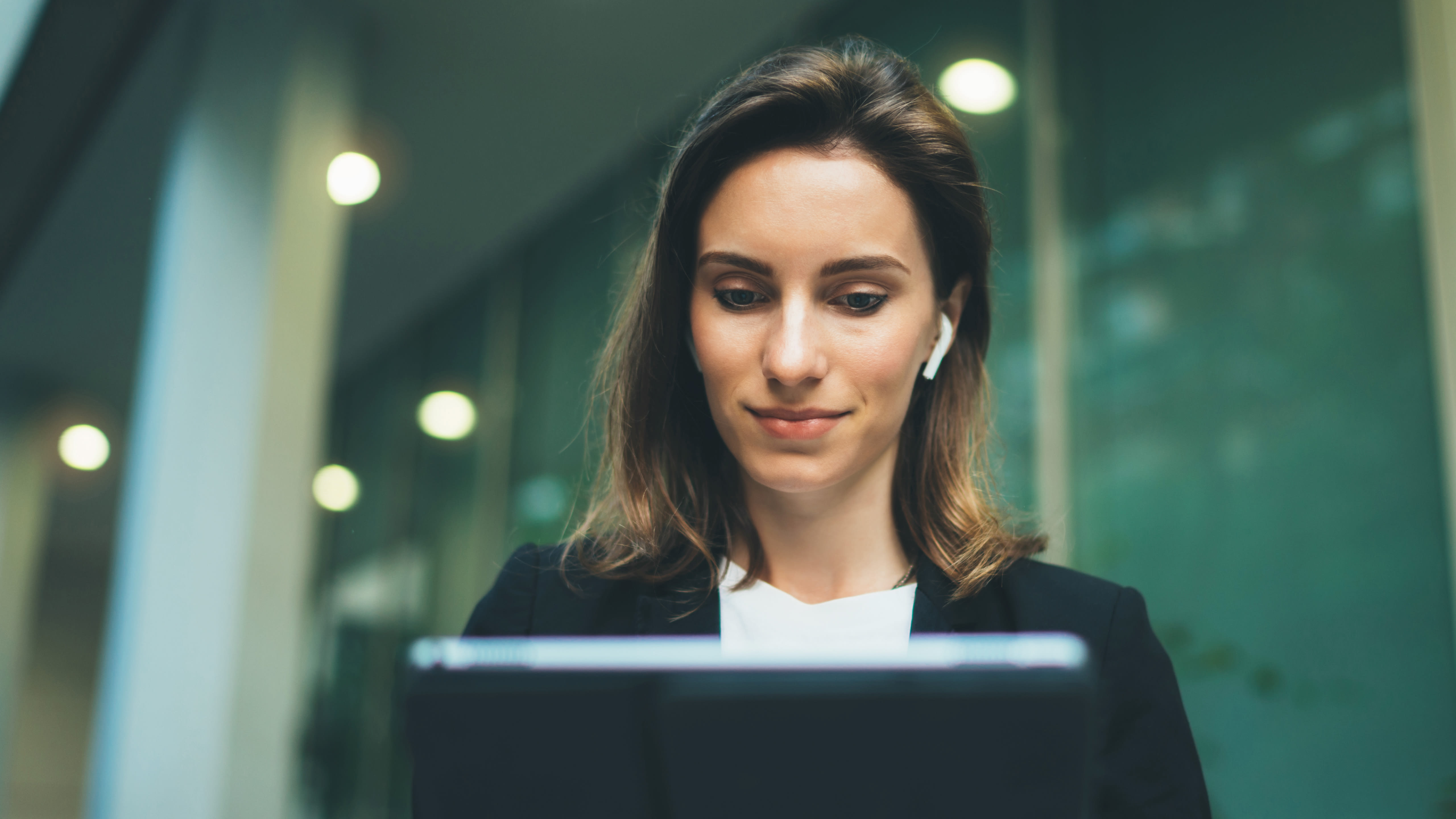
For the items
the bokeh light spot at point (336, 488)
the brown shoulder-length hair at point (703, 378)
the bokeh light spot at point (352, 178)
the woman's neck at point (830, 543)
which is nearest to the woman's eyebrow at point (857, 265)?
the brown shoulder-length hair at point (703, 378)

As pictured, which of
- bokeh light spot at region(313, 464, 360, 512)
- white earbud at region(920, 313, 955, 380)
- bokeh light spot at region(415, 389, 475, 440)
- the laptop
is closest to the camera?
the laptop

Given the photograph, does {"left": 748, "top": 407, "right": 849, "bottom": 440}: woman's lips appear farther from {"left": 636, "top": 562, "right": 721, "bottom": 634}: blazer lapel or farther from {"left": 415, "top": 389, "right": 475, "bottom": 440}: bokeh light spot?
{"left": 415, "top": 389, "right": 475, "bottom": 440}: bokeh light spot

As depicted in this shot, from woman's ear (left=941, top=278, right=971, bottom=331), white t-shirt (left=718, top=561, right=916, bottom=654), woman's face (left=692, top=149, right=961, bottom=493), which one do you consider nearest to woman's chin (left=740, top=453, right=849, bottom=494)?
woman's face (left=692, top=149, right=961, bottom=493)

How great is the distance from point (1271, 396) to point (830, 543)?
1.72 metres

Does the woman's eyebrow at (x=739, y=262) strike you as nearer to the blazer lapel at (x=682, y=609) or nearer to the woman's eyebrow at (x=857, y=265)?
the woman's eyebrow at (x=857, y=265)

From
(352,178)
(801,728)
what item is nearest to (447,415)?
(352,178)

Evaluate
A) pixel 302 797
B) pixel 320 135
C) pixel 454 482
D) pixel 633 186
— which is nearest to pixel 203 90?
pixel 320 135

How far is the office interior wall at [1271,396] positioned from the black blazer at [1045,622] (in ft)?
4.56

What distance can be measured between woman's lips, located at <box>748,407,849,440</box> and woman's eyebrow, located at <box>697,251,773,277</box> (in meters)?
0.14

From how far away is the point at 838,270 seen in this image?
110cm

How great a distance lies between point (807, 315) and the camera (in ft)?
3.58

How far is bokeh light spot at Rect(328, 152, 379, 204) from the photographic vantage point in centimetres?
384

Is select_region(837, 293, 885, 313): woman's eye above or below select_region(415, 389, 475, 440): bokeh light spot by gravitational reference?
below

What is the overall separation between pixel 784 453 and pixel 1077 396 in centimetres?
209
